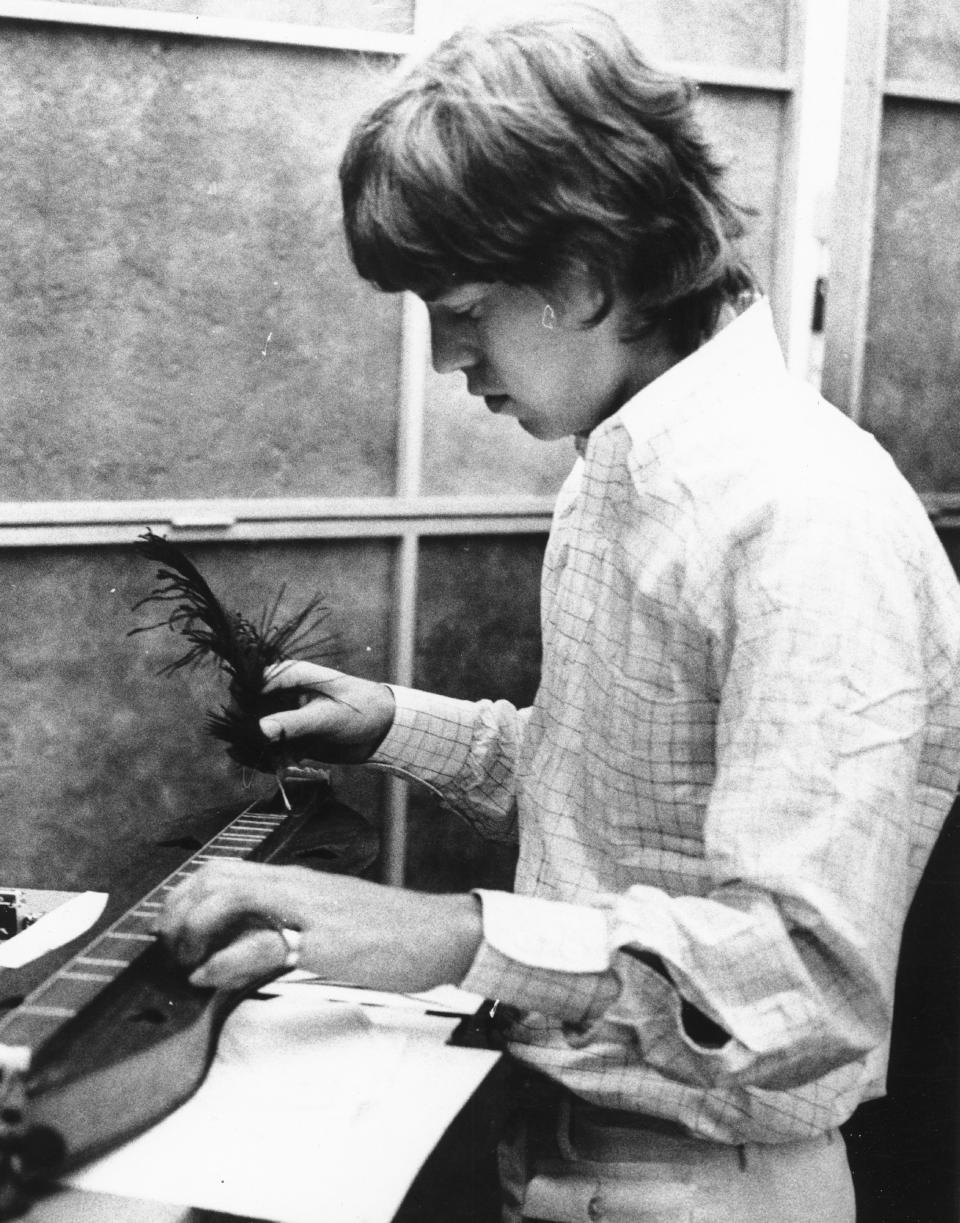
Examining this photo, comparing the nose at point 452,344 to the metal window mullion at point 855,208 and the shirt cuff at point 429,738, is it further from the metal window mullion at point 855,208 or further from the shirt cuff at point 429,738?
the metal window mullion at point 855,208

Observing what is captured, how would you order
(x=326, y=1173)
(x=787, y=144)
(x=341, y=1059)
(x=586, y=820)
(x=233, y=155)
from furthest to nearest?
(x=787, y=144) < (x=233, y=155) < (x=586, y=820) < (x=341, y=1059) < (x=326, y=1173)

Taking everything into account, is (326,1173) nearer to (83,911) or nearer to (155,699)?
(83,911)

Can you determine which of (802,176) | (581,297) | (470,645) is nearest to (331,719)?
(470,645)

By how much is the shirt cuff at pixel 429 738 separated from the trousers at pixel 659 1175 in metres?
0.50

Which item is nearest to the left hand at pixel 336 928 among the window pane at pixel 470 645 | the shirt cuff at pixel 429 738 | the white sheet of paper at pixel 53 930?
the white sheet of paper at pixel 53 930

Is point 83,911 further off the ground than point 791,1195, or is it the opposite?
point 83,911

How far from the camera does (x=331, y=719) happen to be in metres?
1.78

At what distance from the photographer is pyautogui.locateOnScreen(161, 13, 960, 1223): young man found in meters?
1.07

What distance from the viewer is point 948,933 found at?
2311 millimetres

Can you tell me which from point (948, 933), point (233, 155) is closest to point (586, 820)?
point (233, 155)

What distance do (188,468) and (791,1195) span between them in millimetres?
1159

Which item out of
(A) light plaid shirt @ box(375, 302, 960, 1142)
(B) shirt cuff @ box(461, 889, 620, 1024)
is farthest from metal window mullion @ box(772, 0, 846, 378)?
(B) shirt cuff @ box(461, 889, 620, 1024)

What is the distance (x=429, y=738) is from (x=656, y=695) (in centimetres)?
54

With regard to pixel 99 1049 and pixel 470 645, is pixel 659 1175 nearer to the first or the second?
pixel 99 1049
